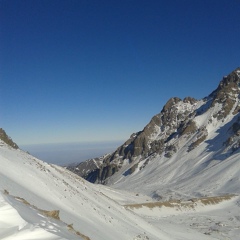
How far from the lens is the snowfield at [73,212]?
9.90 meters

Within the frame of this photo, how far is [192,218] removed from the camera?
218ft

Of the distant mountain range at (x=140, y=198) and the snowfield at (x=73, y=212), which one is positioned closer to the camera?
the snowfield at (x=73, y=212)

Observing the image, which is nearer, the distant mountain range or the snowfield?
the snowfield

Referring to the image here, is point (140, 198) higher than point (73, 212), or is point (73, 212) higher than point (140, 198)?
point (73, 212)

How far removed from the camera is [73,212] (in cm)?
2534

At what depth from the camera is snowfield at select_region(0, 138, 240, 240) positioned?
9898 millimetres

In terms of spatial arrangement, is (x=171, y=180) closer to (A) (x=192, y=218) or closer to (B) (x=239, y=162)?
(B) (x=239, y=162)

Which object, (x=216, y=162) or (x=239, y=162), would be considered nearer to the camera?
(x=239, y=162)

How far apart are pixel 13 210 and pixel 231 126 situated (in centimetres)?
18789

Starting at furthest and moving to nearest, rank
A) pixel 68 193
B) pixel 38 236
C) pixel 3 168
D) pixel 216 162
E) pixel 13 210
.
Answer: pixel 216 162, pixel 68 193, pixel 3 168, pixel 13 210, pixel 38 236

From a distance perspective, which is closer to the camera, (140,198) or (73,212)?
(73,212)

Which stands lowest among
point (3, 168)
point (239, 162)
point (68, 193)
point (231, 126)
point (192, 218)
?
point (192, 218)

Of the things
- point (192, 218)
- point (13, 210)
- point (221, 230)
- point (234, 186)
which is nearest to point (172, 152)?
point (234, 186)

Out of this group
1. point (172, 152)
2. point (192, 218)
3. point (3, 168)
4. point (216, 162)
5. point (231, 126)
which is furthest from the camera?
point (172, 152)
